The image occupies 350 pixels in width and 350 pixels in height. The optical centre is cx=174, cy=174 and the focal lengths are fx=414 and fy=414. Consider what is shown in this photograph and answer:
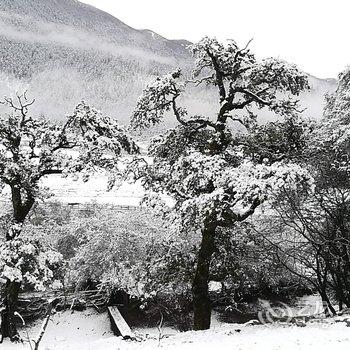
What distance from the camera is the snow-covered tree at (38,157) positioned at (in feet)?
30.6

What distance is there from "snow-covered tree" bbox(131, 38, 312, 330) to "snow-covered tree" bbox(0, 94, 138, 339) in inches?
35.2

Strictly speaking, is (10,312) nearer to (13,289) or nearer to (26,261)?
(13,289)

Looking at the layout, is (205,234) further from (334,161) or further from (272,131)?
(334,161)

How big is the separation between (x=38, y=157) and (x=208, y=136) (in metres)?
4.09

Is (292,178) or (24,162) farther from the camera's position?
(24,162)

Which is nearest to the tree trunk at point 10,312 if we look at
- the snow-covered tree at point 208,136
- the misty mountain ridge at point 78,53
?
the snow-covered tree at point 208,136

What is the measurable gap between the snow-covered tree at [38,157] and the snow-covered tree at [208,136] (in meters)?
0.89

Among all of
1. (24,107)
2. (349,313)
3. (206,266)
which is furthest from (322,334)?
(24,107)

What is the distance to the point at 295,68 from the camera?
867 cm

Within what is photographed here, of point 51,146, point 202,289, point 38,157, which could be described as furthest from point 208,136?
point 38,157

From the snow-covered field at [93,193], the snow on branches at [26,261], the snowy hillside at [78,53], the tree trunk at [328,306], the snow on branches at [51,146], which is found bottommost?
the snow-covered field at [93,193]

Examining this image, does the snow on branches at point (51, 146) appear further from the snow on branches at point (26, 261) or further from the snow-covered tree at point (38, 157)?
the snow on branches at point (26, 261)

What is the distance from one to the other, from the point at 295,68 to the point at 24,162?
251 inches

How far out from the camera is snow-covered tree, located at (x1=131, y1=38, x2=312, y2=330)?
8055 mm
